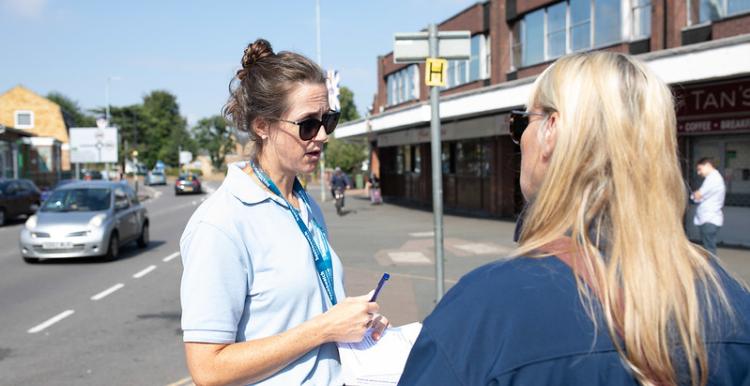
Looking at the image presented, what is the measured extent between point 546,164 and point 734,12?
1406 cm

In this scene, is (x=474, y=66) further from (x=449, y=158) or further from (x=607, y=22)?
(x=607, y=22)

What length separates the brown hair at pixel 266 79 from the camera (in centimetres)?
214

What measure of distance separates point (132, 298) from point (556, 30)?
582 inches

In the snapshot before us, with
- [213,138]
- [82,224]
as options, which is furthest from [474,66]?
[213,138]

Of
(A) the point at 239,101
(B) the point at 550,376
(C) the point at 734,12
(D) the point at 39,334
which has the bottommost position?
(D) the point at 39,334

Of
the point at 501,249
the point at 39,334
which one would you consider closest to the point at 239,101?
the point at 39,334

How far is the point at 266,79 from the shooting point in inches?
84.3

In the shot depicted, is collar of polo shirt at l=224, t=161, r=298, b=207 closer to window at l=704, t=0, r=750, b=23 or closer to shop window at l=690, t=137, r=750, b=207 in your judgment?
shop window at l=690, t=137, r=750, b=207

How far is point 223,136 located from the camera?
92.9 meters

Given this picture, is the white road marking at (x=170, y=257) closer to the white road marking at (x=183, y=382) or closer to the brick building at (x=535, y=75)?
the brick building at (x=535, y=75)

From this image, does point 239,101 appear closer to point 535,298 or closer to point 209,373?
point 209,373

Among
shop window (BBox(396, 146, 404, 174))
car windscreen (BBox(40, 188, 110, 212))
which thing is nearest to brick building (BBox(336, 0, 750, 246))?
shop window (BBox(396, 146, 404, 174))

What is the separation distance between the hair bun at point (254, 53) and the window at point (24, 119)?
214 ft

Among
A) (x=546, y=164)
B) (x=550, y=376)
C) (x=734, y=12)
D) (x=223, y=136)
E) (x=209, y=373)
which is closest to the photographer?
(x=550, y=376)
